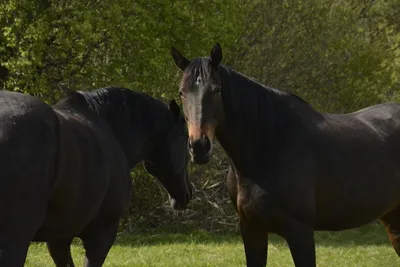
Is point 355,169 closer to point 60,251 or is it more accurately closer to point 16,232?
point 60,251

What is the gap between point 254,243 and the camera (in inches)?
215

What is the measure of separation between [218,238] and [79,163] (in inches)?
Result: 325

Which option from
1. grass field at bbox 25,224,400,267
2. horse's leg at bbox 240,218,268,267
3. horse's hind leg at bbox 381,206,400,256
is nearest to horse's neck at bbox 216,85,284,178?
horse's leg at bbox 240,218,268,267

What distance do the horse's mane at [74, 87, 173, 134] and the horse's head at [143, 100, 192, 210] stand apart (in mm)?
90

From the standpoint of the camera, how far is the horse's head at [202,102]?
15.8 ft

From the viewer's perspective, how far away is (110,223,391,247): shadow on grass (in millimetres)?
12047

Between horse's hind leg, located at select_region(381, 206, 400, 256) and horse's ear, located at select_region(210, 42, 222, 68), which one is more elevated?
horse's ear, located at select_region(210, 42, 222, 68)

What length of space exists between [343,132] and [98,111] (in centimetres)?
194

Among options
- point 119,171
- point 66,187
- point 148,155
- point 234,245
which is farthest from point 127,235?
point 66,187

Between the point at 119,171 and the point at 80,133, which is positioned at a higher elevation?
the point at 80,133

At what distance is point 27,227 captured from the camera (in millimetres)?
4121

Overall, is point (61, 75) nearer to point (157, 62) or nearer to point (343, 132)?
point (157, 62)

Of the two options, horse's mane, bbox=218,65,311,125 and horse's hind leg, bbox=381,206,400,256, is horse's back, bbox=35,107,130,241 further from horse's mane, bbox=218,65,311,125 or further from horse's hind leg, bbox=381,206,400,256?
horse's hind leg, bbox=381,206,400,256

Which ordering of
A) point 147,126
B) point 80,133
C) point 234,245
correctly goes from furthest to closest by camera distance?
point 234,245 < point 147,126 < point 80,133
